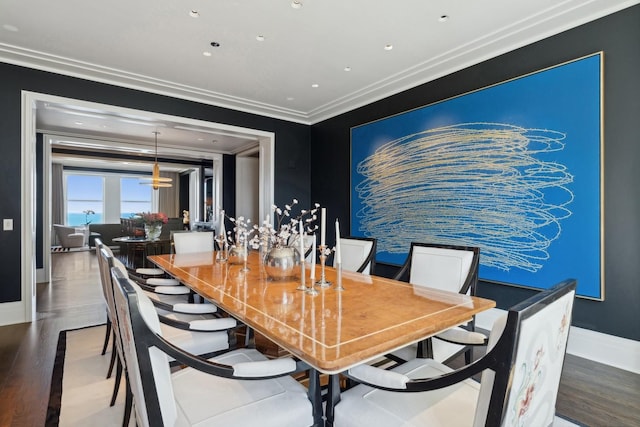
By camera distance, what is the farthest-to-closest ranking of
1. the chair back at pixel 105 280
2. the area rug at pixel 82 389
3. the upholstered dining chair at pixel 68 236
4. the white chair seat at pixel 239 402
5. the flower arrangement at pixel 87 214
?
the flower arrangement at pixel 87 214 < the upholstered dining chair at pixel 68 236 < the area rug at pixel 82 389 < the chair back at pixel 105 280 < the white chair seat at pixel 239 402

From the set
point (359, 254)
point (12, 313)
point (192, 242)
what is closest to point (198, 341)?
point (359, 254)

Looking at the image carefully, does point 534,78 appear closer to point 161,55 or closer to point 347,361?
point 347,361

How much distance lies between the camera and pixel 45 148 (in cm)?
589

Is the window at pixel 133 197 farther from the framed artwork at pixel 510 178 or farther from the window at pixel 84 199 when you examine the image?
the framed artwork at pixel 510 178

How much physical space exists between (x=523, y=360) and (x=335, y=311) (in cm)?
77

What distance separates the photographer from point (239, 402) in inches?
48.2

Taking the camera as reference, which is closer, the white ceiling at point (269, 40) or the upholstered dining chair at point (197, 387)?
the upholstered dining chair at point (197, 387)

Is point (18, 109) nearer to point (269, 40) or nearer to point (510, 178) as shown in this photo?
point (269, 40)

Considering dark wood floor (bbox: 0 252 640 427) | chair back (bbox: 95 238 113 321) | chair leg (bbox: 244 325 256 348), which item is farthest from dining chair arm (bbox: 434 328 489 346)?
chair back (bbox: 95 238 113 321)

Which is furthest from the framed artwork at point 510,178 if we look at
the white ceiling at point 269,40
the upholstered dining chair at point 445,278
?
the upholstered dining chair at point 445,278

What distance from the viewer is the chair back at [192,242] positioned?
356 centimetres

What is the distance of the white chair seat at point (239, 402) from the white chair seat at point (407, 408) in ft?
0.55

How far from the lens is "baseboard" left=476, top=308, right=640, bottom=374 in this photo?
2432 mm

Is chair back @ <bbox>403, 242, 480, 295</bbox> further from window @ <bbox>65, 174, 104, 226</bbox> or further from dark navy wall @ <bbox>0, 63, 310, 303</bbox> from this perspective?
window @ <bbox>65, 174, 104, 226</bbox>
